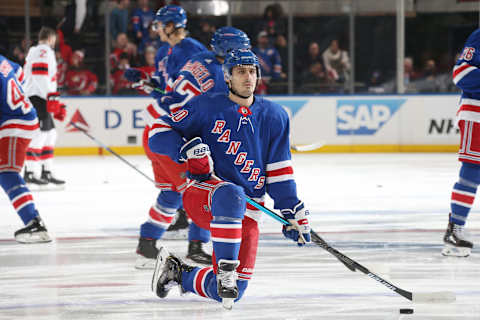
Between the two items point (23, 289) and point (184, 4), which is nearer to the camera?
point (23, 289)

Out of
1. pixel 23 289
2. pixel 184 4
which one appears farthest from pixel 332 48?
pixel 23 289

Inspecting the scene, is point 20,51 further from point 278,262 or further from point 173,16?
point 278,262

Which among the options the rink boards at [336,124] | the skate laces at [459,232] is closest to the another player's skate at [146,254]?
the skate laces at [459,232]

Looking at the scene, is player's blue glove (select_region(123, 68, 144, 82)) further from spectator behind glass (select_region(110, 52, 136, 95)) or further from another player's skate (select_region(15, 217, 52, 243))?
spectator behind glass (select_region(110, 52, 136, 95))

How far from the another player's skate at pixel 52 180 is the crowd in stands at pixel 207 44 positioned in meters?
3.35

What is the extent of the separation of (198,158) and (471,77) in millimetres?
1791

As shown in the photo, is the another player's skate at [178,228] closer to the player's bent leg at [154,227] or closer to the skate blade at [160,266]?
the player's bent leg at [154,227]

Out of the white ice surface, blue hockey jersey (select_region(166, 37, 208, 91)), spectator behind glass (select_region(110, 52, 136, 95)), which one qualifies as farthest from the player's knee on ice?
spectator behind glass (select_region(110, 52, 136, 95))

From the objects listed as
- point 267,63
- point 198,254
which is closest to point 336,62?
point 267,63

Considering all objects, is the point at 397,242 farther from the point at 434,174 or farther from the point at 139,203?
the point at 434,174

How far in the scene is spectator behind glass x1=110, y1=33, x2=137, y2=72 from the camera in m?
10.9

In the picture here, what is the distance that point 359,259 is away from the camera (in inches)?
163

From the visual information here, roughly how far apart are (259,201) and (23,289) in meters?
1.15

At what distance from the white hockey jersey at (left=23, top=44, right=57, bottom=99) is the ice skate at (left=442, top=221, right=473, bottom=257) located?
13.7ft
